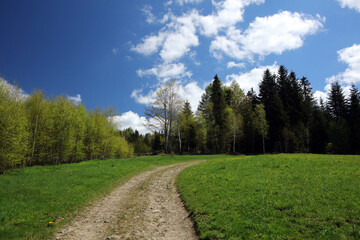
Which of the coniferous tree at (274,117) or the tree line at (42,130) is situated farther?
the coniferous tree at (274,117)

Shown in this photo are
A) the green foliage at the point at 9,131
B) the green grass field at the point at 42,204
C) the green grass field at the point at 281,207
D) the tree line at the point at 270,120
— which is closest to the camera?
the green grass field at the point at 281,207

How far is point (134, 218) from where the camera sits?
28.5 feet

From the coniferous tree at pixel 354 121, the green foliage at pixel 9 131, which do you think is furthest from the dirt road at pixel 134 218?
the coniferous tree at pixel 354 121

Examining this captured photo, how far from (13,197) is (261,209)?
46.3 feet

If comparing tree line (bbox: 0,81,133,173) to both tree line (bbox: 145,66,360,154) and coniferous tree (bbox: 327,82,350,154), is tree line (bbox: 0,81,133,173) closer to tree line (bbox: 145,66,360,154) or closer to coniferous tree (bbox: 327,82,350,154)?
tree line (bbox: 145,66,360,154)

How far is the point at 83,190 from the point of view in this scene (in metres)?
13.1

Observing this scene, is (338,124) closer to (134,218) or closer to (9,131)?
(134,218)

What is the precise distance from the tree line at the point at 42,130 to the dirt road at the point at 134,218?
57.8 feet

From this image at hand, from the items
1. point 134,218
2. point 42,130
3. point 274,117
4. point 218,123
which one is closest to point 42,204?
point 134,218

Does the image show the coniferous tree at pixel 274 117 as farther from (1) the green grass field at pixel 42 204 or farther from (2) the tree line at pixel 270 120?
(1) the green grass field at pixel 42 204

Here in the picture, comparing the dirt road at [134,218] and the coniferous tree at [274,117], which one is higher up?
the coniferous tree at [274,117]

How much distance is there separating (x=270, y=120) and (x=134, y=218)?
52.2 m

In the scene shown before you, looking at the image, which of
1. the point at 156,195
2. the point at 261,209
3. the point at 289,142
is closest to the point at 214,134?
the point at 289,142

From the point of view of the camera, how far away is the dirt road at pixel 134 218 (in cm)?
709
